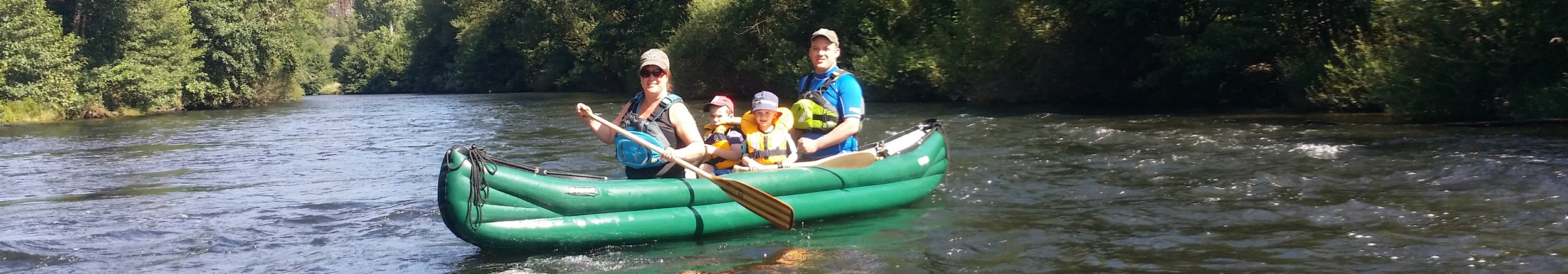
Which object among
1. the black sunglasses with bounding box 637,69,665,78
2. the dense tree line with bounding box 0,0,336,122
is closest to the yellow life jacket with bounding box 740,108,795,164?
the black sunglasses with bounding box 637,69,665,78

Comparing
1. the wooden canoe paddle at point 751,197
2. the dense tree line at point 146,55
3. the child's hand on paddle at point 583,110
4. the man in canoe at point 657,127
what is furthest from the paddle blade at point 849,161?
the dense tree line at point 146,55

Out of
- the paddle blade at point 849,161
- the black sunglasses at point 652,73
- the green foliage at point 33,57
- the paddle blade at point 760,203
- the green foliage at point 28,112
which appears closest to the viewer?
the paddle blade at point 760,203

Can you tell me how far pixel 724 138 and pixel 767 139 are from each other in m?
0.24

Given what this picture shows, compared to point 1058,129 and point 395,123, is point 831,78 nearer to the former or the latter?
point 1058,129

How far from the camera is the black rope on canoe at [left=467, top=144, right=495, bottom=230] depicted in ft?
19.2

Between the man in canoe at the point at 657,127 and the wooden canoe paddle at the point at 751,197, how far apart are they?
0.06m

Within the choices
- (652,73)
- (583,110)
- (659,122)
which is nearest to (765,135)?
(659,122)

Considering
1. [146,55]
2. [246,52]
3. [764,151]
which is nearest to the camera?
[764,151]

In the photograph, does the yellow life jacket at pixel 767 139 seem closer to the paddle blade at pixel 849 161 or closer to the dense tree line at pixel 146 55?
the paddle blade at pixel 849 161

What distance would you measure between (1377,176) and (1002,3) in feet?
39.2

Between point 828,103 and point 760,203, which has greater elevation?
point 828,103

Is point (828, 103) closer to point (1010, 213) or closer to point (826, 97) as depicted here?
point (826, 97)

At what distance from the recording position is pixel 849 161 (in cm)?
739

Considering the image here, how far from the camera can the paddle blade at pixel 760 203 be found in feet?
20.7
